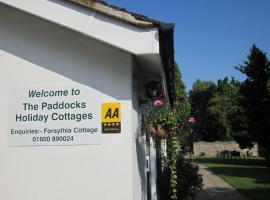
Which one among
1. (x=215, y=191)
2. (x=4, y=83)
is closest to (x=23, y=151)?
(x=4, y=83)

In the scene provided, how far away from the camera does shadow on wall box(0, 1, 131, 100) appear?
530 cm

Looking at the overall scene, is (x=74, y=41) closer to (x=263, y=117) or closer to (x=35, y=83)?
(x=35, y=83)

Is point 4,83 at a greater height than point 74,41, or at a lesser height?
lesser

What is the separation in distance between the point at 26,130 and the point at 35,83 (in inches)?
26.6

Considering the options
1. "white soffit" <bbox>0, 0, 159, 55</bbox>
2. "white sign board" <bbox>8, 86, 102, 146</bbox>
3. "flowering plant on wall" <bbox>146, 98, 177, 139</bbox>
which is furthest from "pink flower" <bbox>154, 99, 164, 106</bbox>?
"white soffit" <bbox>0, 0, 159, 55</bbox>

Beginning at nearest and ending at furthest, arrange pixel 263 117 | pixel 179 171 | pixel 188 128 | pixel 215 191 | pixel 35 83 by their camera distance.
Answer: pixel 35 83
pixel 188 128
pixel 179 171
pixel 215 191
pixel 263 117

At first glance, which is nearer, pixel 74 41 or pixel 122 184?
pixel 122 184

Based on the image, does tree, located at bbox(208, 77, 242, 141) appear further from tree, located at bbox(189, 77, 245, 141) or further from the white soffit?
the white soffit

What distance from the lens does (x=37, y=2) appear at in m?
5.16

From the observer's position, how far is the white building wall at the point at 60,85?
5156 mm

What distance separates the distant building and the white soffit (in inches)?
0.5

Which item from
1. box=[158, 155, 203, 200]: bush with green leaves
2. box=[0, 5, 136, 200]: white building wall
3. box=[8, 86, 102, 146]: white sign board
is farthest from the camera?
box=[158, 155, 203, 200]: bush with green leaves

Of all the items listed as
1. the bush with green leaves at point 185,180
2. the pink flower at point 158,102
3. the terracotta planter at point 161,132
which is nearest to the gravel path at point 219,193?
the bush with green leaves at point 185,180

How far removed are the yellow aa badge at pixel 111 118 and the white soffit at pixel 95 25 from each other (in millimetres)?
825
